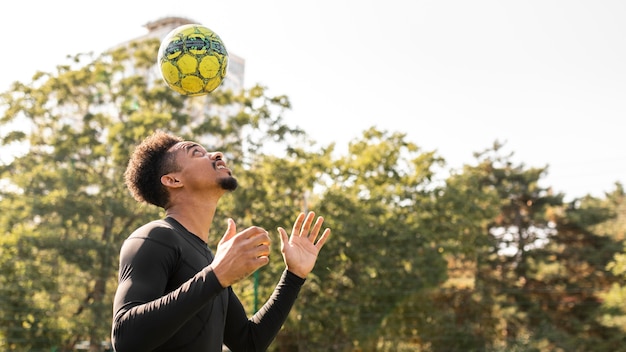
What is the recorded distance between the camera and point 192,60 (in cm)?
361

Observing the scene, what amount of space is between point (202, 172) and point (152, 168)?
0.76ft

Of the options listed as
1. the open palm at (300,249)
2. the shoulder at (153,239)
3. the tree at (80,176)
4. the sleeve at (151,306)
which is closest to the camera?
the sleeve at (151,306)

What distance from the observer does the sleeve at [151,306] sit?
1.62 metres

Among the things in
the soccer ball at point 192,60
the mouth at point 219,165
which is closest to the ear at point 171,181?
the mouth at point 219,165

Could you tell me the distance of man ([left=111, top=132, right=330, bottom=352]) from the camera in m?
1.64

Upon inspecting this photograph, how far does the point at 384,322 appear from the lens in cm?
1441

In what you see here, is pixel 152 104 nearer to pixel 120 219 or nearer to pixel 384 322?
pixel 120 219

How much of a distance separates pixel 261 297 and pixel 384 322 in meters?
3.18

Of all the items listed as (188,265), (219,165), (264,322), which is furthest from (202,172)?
(264,322)

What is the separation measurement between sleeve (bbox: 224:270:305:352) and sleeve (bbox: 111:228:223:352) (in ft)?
2.01

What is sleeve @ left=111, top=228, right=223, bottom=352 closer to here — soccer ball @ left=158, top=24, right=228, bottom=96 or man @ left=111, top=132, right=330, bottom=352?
man @ left=111, top=132, right=330, bottom=352

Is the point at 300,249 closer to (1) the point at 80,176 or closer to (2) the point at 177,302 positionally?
(2) the point at 177,302

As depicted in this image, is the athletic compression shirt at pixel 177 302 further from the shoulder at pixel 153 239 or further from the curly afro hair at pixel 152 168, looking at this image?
→ the curly afro hair at pixel 152 168

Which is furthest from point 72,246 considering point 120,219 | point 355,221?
point 355,221
